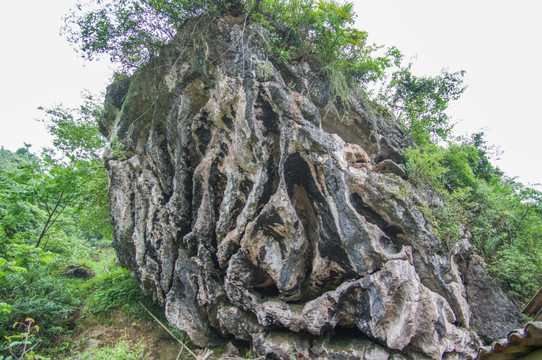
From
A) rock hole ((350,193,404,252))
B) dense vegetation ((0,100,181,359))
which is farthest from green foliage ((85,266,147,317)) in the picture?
rock hole ((350,193,404,252))

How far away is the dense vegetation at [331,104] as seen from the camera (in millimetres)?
7508

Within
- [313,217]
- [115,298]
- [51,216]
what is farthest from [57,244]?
[313,217]

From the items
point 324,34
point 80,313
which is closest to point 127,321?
point 80,313

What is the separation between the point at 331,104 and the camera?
7945 mm

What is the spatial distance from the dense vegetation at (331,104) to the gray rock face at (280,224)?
756 millimetres

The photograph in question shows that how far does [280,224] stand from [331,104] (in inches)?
169

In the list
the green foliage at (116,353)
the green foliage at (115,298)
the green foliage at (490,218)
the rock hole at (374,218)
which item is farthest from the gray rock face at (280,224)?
the green foliage at (115,298)

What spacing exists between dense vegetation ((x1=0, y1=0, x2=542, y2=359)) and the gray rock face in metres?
0.76

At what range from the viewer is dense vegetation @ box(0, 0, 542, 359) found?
7508 millimetres

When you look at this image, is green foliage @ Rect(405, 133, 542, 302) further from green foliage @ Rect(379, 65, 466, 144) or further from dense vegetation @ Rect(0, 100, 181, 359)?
dense vegetation @ Rect(0, 100, 181, 359)

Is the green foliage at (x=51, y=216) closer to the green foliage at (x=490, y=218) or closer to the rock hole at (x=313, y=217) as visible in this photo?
the rock hole at (x=313, y=217)

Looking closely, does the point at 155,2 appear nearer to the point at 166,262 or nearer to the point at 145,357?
the point at 166,262

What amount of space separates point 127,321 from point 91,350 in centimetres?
197

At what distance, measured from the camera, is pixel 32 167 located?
10.6 m
